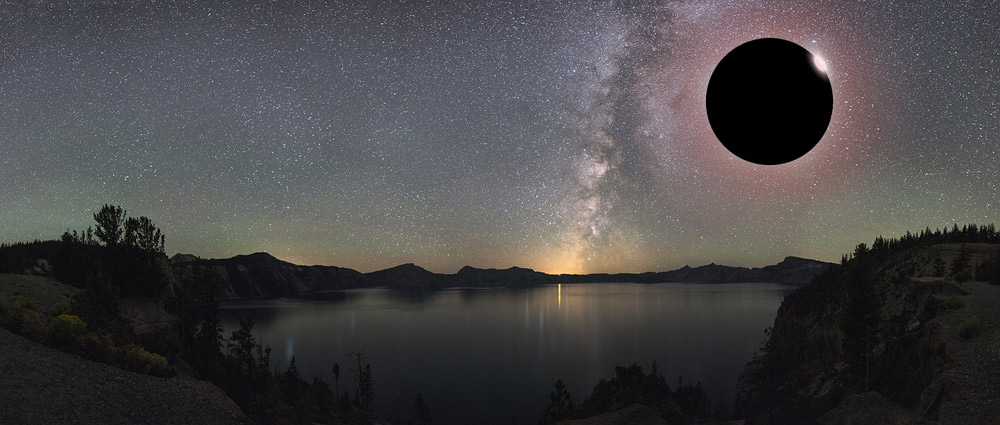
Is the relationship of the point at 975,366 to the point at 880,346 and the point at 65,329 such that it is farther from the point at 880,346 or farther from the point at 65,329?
the point at 65,329

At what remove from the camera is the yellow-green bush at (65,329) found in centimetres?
2291

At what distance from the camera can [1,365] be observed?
18.6 meters

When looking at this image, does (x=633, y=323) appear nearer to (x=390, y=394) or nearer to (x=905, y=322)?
(x=390, y=394)

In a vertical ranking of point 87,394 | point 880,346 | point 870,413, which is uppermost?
point 87,394

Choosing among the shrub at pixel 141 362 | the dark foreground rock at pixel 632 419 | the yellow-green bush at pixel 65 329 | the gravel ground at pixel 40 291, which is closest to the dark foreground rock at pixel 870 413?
the dark foreground rock at pixel 632 419

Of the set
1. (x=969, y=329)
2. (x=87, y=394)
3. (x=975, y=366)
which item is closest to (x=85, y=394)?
(x=87, y=394)

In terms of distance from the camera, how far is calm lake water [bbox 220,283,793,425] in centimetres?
7231

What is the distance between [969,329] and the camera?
2225cm

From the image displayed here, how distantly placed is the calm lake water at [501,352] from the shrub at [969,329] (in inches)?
1820

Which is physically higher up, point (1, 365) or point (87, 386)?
point (1, 365)

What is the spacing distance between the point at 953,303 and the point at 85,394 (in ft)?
159

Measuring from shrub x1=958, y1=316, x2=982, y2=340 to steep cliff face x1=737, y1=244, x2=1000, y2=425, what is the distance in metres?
0.37

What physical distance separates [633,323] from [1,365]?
161 m

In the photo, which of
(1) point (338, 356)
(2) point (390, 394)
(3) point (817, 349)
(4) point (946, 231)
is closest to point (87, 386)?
(2) point (390, 394)
